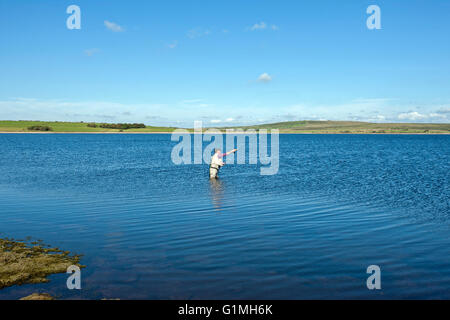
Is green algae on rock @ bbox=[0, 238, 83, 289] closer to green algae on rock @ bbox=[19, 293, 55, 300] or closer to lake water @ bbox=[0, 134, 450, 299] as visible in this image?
lake water @ bbox=[0, 134, 450, 299]

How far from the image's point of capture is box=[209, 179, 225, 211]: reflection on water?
20109mm

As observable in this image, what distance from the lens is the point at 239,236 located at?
1387 cm

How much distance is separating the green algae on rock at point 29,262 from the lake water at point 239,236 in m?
0.41

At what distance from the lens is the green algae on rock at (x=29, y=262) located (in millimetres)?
9617

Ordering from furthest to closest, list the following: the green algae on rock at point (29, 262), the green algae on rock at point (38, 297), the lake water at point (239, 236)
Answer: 1. the green algae on rock at point (29, 262)
2. the lake water at point (239, 236)
3. the green algae on rock at point (38, 297)

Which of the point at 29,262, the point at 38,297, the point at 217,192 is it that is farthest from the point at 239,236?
the point at 217,192

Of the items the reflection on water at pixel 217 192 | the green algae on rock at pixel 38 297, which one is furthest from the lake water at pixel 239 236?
the green algae on rock at pixel 38 297

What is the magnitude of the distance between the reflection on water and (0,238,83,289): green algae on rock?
8.67 m

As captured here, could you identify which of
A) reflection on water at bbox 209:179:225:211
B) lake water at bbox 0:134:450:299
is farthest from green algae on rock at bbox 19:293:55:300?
reflection on water at bbox 209:179:225:211

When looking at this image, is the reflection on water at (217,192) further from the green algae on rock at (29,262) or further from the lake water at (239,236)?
the green algae on rock at (29,262)

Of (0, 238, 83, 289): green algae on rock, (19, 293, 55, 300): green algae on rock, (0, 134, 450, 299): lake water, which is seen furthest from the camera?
(0, 238, 83, 289): green algae on rock

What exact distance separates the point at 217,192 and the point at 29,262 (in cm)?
1449

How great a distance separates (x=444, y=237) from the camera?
550 inches
